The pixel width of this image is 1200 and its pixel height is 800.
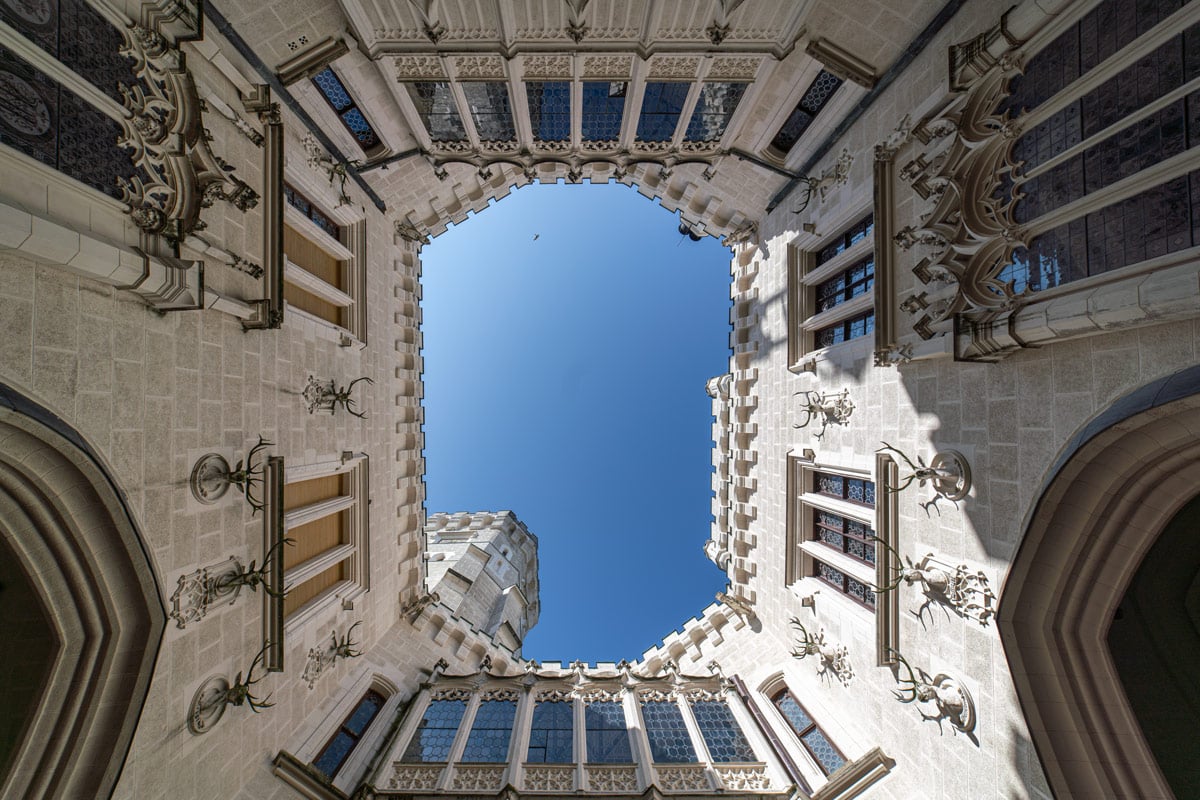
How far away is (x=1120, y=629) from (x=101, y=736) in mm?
15229

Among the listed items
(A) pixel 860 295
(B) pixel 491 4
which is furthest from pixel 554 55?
(A) pixel 860 295

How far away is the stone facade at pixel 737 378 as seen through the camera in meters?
5.94

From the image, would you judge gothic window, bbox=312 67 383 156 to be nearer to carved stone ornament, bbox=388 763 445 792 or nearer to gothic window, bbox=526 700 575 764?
carved stone ornament, bbox=388 763 445 792

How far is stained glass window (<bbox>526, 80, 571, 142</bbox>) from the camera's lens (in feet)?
41.6

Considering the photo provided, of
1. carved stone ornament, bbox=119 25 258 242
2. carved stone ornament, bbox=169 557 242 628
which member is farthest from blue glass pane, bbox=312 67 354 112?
carved stone ornament, bbox=169 557 242 628

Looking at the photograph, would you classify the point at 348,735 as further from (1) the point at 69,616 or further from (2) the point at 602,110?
(2) the point at 602,110

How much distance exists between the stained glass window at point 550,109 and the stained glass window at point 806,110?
6.29 m

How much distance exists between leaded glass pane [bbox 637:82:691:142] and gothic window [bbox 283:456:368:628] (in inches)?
520

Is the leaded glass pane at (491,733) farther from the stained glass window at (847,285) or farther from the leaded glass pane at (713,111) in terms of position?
the leaded glass pane at (713,111)

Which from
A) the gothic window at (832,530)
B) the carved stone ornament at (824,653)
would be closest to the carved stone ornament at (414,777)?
the carved stone ornament at (824,653)

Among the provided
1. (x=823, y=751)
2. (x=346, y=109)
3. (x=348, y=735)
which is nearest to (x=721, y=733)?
(x=823, y=751)

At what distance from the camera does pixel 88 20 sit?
251 inches

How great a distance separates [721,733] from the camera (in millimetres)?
12758

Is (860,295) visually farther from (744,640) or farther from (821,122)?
(744,640)
